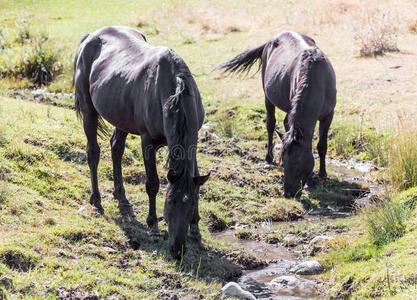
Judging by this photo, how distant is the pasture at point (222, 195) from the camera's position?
6691 mm

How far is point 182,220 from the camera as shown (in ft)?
22.5

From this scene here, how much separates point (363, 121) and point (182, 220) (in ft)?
21.3

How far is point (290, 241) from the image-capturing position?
8.46 m

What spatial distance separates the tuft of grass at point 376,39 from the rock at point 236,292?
11.0 meters

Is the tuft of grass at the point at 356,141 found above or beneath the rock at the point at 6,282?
beneath

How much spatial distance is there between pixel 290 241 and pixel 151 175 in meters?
1.78

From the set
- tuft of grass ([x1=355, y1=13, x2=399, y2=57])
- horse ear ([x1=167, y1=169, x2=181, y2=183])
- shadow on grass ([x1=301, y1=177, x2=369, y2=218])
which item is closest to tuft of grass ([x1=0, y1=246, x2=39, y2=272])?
horse ear ([x1=167, y1=169, x2=181, y2=183])

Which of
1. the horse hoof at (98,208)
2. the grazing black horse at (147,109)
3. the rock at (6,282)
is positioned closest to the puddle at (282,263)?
the grazing black horse at (147,109)

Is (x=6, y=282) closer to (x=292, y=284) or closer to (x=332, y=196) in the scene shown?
(x=292, y=284)

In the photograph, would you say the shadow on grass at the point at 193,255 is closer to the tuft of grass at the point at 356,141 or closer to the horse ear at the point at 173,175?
the horse ear at the point at 173,175

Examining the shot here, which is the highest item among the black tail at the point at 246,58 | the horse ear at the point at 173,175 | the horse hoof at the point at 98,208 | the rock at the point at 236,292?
the horse ear at the point at 173,175

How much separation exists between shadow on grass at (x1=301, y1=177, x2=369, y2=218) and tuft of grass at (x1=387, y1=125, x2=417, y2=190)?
2.00ft

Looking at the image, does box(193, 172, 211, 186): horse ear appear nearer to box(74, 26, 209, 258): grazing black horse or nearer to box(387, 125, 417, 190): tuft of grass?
box(74, 26, 209, 258): grazing black horse

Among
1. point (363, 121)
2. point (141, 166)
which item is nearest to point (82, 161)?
point (141, 166)
